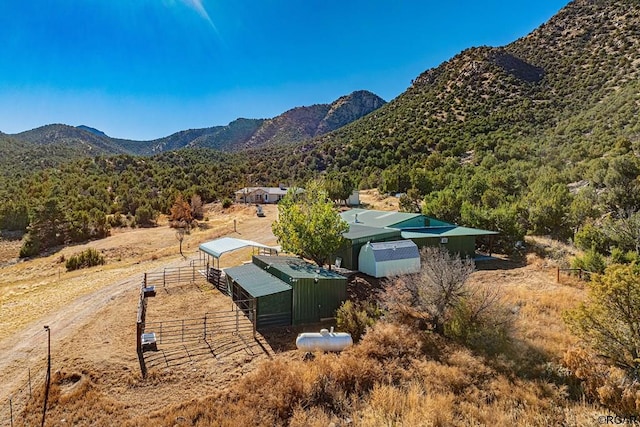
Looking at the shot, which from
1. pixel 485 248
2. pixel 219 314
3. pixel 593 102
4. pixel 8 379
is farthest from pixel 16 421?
pixel 593 102

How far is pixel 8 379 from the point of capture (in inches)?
464

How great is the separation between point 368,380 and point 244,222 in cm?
3419

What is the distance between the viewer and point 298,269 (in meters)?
17.7

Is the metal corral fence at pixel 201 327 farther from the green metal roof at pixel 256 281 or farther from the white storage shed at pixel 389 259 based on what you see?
the white storage shed at pixel 389 259

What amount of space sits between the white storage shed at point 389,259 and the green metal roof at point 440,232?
2317mm

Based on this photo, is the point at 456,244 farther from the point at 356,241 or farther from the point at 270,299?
the point at 270,299

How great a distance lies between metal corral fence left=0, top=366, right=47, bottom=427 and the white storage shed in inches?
594

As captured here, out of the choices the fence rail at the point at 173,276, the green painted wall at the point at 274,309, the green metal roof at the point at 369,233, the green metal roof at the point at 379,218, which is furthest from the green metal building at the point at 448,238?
the fence rail at the point at 173,276

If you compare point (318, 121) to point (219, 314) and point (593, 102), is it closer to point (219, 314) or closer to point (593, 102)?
point (593, 102)

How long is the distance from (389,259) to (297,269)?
5806 mm

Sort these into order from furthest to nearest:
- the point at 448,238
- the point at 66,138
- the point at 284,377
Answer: the point at 66,138 < the point at 448,238 < the point at 284,377

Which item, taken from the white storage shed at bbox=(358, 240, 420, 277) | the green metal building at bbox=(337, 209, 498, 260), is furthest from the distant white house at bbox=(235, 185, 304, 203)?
the white storage shed at bbox=(358, 240, 420, 277)

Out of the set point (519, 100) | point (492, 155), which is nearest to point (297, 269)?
point (492, 155)

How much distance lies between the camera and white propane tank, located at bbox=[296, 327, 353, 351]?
12.9 m
